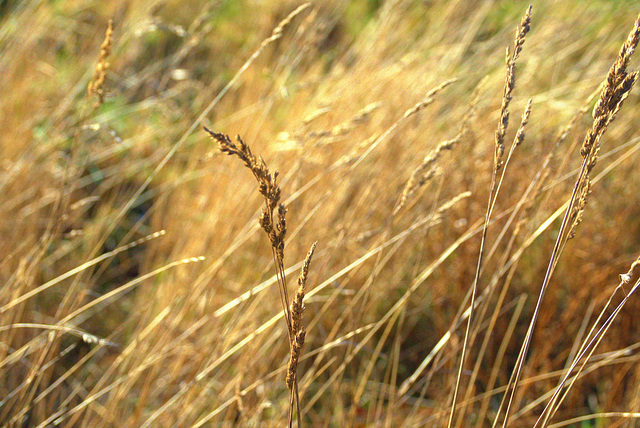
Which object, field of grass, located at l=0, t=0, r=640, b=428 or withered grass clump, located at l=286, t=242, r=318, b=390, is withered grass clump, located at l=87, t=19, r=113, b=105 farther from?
withered grass clump, located at l=286, t=242, r=318, b=390

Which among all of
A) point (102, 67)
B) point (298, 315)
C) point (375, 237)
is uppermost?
point (102, 67)

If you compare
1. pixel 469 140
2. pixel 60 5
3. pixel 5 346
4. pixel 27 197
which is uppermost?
pixel 60 5

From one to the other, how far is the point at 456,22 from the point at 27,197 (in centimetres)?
201

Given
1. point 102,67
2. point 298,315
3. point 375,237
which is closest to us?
point 298,315

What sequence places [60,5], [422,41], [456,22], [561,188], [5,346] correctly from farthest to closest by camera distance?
[60,5] → [456,22] → [422,41] → [561,188] → [5,346]

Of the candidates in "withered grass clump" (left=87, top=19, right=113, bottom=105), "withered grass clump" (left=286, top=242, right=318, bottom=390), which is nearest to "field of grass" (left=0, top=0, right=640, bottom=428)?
"withered grass clump" (left=87, top=19, right=113, bottom=105)

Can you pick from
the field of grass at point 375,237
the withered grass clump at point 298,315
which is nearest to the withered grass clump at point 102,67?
the field of grass at point 375,237

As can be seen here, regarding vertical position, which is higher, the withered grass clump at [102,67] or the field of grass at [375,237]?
the withered grass clump at [102,67]

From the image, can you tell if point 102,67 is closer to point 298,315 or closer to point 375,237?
point 298,315

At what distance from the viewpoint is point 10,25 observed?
76.4 inches

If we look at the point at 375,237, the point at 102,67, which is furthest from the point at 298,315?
the point at 375,237

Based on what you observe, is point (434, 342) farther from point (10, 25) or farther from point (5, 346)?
point (10, 25)

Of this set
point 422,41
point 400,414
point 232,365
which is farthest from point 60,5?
point 400,414

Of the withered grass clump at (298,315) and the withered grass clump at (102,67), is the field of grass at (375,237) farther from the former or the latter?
the withered grass clump at (298,315)
